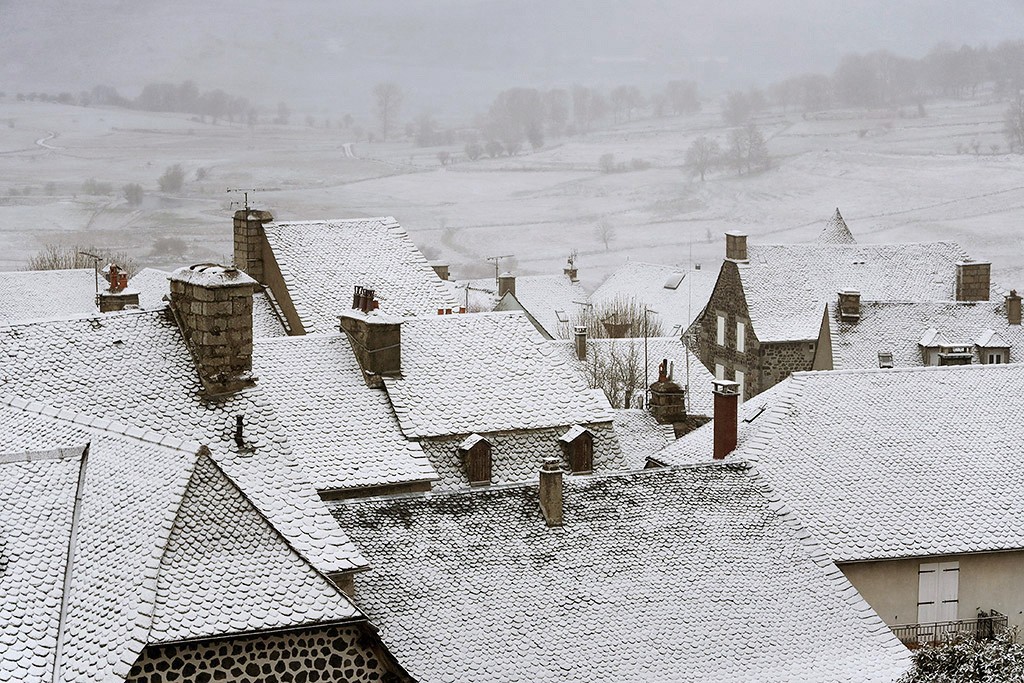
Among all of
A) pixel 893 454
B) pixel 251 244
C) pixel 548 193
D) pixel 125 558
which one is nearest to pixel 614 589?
pixel 125 558

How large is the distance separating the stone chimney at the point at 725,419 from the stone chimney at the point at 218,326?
13041mm

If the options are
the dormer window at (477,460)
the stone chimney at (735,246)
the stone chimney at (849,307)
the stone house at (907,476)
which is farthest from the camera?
the stone chimney at (735,246)

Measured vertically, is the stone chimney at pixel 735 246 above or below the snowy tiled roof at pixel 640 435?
Answer: above

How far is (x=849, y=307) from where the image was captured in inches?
2324

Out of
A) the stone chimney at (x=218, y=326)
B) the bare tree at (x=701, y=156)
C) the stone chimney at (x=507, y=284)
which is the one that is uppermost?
the bare tree at (x=701, y=156)

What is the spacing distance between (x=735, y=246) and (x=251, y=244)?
1223 inches

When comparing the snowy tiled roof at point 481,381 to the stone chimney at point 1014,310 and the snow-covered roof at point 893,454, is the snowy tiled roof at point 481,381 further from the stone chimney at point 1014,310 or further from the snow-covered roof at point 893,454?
the stone chimney at point 1014,310

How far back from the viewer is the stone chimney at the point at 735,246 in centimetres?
6681

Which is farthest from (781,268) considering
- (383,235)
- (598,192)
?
(598,192)

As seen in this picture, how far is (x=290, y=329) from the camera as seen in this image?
40.7 m

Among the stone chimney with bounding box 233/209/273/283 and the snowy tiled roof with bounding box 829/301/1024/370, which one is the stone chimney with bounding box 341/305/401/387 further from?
the snowy tiled roof with bounding box 829/301/1024/370

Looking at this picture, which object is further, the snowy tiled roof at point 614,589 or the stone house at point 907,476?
the stone house at point 907,476

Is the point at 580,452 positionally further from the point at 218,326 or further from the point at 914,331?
the point at 914,331

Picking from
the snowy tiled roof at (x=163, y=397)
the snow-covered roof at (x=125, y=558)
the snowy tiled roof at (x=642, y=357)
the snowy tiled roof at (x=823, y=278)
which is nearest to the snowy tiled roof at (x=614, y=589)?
the snowy tiled roof at (x=163, y=397)
